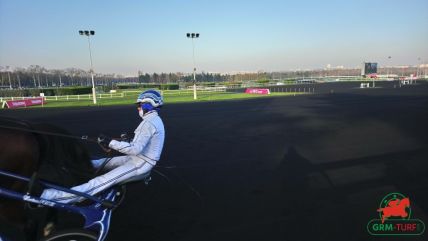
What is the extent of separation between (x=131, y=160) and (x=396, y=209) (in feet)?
12.9

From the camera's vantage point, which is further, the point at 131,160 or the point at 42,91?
the point at 42,91

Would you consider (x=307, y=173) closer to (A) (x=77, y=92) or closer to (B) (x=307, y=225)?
(B) (x=307, y=225)

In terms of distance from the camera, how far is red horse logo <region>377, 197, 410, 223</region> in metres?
4.70

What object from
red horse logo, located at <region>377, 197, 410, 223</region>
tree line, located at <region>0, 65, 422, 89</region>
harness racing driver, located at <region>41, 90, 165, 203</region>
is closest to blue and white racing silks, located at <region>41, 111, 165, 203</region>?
harness racing driver, located at <region>41, 90, 165, 203</region>

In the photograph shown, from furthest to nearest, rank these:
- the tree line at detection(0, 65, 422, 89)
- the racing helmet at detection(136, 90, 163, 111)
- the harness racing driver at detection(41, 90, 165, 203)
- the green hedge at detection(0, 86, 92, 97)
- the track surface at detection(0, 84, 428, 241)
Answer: the tree line at detection(0, 65, 422, 89), the green hedge at detection(0, 86, 92, 97), the track surface at detection(0, 84, 428, 241), the racing helmet at detection(136, 90, 163, 111), the harness racing driver at detection(41, 90, 165, 203)

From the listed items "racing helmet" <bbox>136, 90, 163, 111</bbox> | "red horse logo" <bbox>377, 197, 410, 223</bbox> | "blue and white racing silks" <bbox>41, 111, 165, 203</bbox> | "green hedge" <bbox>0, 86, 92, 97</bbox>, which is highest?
"racing helmet" <bbox>136, 90, 163, 111</bbox>

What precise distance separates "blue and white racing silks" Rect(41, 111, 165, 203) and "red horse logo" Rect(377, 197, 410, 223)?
10.9 ft

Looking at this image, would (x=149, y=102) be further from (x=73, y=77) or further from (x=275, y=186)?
(x=73, y=77)

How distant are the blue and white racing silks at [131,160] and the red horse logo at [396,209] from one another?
3.32 m

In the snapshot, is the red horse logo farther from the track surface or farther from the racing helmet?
the racing helmet

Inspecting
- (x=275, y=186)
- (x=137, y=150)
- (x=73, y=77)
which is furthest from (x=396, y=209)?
(x=73, y=77)

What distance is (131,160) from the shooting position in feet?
12.4

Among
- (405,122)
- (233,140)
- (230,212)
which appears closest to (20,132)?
(230,212)

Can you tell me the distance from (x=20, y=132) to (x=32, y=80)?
152m
